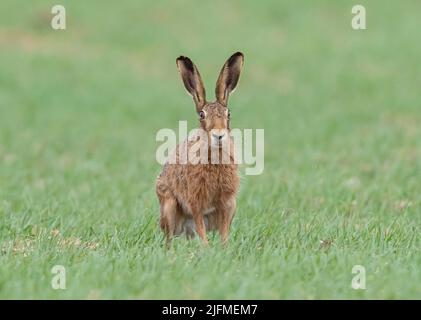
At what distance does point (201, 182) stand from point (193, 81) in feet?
2.48

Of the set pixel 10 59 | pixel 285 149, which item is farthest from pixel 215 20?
pixel 285 149

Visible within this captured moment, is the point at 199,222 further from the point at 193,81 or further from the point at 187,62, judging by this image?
the point at 187,62

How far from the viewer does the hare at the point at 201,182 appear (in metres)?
6.96

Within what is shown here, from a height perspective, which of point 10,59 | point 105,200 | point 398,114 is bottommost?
point 105,200

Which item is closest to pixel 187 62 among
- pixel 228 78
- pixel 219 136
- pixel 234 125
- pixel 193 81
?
Result: pixel 193 81

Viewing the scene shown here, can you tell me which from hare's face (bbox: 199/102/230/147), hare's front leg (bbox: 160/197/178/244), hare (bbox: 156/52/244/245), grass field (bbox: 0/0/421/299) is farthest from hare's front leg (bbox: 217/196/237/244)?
hare's face (bbox: 199/102/230/147)

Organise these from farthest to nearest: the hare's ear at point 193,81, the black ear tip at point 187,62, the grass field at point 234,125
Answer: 1. the black ear tip at point 187,62
2. the hare's ear at point 193,81
3. the grass field at point 234,125

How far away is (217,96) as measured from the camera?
6.94 m

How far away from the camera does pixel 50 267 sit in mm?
6145

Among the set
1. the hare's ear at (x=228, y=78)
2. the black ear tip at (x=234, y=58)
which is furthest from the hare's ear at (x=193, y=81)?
the black ear tip at (x=234, y=58)

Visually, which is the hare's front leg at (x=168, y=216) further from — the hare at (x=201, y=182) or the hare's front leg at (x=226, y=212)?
the hare's front leg at (x=226, y=212)

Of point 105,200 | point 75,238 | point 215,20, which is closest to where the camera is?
point 75,238
